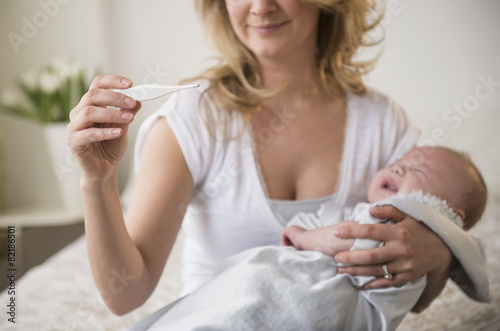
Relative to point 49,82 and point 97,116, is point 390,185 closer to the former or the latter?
point 97,116

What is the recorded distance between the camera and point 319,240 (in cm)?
85

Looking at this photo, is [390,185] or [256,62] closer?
[390,185]

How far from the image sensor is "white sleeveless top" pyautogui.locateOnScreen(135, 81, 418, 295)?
3.29 ft

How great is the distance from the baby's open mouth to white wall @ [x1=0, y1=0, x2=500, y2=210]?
0.87 meters

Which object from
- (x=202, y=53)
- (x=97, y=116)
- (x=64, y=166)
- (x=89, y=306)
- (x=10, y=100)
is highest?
(x=97, y=116)

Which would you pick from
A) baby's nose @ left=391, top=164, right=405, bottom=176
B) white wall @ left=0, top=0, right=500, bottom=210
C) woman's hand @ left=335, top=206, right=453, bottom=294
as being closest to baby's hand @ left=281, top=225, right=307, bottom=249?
woman's hand @ left=335, top=206, right=453, bottom=294

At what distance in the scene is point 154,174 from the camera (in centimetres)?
92

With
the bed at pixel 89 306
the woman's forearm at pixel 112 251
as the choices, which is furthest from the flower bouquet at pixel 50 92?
the woman's forearm at pixel 112 251

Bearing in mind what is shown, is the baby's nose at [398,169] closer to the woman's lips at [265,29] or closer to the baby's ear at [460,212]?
the baby's ear at [460,212]

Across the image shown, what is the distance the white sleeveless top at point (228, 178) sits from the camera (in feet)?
3.29

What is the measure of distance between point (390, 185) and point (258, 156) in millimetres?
270

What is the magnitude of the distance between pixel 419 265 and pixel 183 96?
55 centimetres

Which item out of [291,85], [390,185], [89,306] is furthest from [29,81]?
[390,185]

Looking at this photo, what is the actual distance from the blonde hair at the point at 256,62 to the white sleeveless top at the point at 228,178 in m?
0.04
